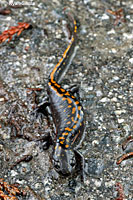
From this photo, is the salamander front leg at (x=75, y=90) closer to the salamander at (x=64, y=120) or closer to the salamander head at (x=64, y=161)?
the salamander at (x=64, y=120)

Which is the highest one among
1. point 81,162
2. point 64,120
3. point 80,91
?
point 80,91

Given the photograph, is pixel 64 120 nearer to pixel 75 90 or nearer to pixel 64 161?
pixel 75 90

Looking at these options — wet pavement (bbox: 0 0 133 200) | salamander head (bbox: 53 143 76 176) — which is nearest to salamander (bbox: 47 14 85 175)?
salamander head (bbox: 53 143 76 176)

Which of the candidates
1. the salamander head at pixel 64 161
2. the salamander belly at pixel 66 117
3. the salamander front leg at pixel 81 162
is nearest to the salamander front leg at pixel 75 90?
the salamander belly at pixel 66 117

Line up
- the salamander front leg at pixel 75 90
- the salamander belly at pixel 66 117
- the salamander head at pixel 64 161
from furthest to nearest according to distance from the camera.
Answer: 1. the salamander front leg at pixel 75 90
2. the salamander belly at pixel 66 117
3. the salamander head at pixel 64 161

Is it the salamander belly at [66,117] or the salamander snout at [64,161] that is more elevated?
the salamander belly at [66,117]

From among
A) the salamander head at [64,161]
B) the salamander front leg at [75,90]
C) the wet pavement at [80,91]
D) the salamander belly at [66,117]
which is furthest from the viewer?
the salamander front leg at [75,90]

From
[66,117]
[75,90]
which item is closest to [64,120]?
[66,117]
